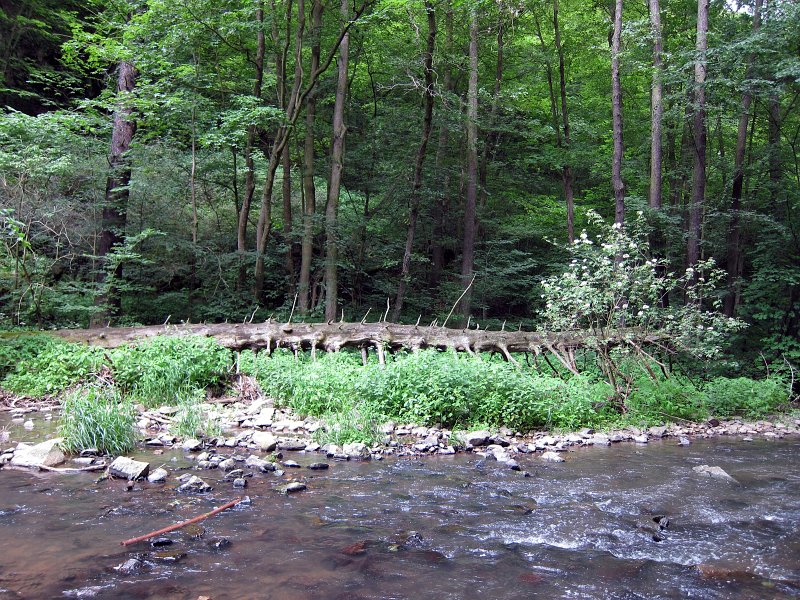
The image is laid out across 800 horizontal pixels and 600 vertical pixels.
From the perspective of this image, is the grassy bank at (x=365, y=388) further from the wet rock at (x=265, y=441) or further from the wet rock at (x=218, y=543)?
the wet rock at (x=218, y=543)

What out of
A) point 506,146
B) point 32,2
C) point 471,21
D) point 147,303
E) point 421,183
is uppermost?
point 32,2

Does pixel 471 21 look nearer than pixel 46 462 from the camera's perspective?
No

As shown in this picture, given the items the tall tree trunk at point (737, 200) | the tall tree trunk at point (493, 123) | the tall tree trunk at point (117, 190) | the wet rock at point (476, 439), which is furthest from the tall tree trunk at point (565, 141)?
the tall tree trunk at point (117, 190)

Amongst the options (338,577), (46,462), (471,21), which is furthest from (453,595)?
(471,21)

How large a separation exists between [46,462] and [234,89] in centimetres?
1410

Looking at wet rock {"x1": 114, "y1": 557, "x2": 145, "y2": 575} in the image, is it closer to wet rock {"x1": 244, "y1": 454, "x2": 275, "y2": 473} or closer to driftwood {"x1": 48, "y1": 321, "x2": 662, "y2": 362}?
wet rock {"x1": 244, "y1": 454, "x2": 275, "y2": 473}

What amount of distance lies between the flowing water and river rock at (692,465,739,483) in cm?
16

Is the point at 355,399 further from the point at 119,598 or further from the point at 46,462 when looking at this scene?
the point at 119,598

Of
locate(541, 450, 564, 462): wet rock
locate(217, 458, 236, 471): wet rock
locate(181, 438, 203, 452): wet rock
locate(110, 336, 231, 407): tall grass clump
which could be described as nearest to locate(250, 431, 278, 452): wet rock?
locate(181, 438, 203, 452): wet rock

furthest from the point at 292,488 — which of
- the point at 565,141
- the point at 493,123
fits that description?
the point at 565,141

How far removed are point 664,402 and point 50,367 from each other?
1200 cm

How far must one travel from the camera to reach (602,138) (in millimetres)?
21844

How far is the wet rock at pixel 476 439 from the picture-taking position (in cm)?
795

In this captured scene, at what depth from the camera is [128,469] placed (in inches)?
229
